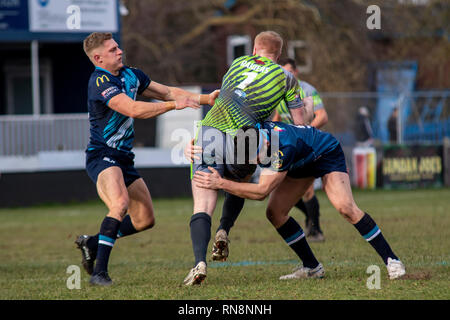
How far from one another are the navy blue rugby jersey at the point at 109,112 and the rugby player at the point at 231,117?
91cm

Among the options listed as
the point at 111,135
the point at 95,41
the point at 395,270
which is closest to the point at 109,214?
the point at 111,135

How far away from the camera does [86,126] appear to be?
20.0m

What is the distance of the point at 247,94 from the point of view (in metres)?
6.57

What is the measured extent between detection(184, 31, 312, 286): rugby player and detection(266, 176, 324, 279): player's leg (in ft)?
1.34

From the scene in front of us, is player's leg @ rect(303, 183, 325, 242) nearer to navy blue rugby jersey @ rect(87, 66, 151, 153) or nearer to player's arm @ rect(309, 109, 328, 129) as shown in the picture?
player's arm @ rect(309, 109, 328, 129)

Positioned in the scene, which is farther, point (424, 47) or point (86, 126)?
point (424, 47)

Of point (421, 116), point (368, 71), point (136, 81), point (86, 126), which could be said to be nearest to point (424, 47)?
point (368, 71)

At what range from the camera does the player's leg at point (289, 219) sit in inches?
273

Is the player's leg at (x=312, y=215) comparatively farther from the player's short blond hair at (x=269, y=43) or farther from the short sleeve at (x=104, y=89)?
the short sleeve at (x=104, y=89)

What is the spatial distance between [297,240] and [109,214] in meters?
1.71

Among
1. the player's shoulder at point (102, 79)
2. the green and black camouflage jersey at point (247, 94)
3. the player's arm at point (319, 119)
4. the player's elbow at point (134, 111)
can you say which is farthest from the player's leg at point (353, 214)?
the player's arm at point (319, 119)

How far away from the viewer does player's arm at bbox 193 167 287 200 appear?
20.3ft

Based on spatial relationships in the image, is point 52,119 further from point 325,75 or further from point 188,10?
point 188,10

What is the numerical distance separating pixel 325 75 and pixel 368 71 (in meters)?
2.83
